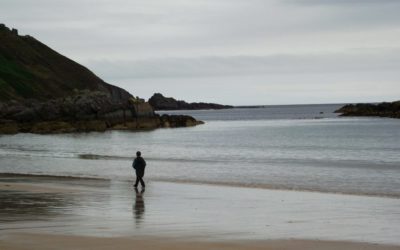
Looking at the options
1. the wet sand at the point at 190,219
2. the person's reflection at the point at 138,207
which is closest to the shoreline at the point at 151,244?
the wet sand at the point at 190,219

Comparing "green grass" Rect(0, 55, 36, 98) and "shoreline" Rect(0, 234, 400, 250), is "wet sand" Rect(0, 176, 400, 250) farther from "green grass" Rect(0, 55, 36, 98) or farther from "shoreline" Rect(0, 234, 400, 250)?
"green grass" Rect(0, 55, 36, 98)

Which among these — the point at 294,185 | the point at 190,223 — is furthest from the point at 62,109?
the point at 190,223

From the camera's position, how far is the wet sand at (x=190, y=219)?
13859mm

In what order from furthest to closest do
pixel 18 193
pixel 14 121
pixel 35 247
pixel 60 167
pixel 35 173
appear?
pixel 14 121 < pixel 60 167 < pixel 35 173 < pixel 18 193 < pixel 35 247

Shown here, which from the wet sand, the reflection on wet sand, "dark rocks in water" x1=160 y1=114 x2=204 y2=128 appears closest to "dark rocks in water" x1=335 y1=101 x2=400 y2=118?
"dark rocks in water" x1=160 y1=114 x2=204 y2=128

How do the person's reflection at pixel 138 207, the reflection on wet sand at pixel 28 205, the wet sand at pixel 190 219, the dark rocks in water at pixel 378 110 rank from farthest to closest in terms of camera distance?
the dark rocks in water at pixel 378 110, the person's reflection at pixel 138 207, the reflection on wet sand at pixel 28 205, the wet sand at pixel 190 219

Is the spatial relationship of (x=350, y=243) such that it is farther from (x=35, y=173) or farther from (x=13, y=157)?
(x=13, y=157)

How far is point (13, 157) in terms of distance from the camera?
4816 cm

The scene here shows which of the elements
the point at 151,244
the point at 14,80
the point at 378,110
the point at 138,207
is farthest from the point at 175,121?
the point at 151,244

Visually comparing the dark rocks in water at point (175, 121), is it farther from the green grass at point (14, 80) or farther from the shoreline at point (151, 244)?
the shoreline at point (151, 244)

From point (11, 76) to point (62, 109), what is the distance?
68.3 meters

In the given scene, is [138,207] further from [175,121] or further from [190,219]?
[175,121]

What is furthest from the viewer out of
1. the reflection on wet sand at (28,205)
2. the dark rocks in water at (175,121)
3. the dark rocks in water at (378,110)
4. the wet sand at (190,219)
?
the dark rocks in water at (378,110)

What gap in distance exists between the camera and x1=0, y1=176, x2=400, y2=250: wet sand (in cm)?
1386
